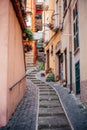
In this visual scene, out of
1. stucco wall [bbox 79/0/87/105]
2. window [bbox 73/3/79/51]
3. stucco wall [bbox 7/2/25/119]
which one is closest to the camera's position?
stucco wall [bbox 7/2/25/119]

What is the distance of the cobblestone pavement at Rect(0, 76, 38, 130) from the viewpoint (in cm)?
921

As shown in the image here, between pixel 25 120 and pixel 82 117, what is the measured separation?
1.94m

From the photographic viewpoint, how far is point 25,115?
35.2ft

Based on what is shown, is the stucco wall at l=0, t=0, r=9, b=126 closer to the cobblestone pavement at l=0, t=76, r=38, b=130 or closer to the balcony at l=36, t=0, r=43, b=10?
the cobblestone pavement at l=0, t=76, r=38, b=130

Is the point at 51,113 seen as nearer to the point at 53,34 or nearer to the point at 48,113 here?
the point at 48,113

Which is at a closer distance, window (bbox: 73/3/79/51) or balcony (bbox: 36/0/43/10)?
window (bbox: 73/3/79/51)

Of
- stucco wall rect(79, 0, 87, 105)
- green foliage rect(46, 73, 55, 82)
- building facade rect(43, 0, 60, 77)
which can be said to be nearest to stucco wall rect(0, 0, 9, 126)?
stucco wall rect(79, 0, 87, 105)

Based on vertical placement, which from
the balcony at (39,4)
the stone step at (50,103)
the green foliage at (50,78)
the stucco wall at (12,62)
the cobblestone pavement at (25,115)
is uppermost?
the balcony at (39,4)

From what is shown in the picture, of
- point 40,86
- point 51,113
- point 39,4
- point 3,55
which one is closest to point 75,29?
point 51,113

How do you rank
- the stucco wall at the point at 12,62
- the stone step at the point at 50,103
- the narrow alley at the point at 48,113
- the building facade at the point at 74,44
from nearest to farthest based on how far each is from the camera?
1. the narrow alley at the point at 48,113
2. the stucco wall at the point at 12,62
3. the building facade at the point at 74,44
4. the stone step at the point at 50,103

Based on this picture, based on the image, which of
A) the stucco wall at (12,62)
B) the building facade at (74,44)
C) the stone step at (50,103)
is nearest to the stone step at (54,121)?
the stucco wall at (12,62)

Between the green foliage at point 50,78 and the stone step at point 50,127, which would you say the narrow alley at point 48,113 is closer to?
the stone step at point 50,127

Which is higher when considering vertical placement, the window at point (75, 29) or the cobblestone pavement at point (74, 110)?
the window at point (75, 29)

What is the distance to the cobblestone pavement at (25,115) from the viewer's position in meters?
9.21
